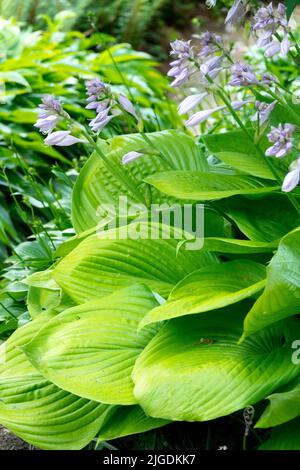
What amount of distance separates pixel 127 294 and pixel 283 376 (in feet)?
1.73

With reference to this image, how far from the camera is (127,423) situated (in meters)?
2.00

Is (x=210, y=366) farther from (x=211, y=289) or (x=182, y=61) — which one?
(x=182, y=61)

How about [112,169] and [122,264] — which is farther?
[122,264]

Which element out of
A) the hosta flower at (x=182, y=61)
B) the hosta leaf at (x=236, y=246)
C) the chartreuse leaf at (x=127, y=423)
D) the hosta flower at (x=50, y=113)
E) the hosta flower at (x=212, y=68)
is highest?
the hosta flower at (x=182, y=61)

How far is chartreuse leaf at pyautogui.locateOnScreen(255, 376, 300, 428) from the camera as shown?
1.68m

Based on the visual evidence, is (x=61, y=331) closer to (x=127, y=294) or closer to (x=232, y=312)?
(x=127, y=294)

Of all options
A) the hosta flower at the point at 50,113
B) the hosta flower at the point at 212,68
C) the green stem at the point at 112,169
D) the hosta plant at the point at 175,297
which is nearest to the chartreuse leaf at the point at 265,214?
the hosta plant at the point at 175,297

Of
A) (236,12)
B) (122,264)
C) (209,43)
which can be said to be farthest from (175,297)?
(236,12)

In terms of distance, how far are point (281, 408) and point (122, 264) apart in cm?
73

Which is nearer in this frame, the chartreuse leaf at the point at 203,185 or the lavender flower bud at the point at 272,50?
the lavender flower bud at the point at 272,50

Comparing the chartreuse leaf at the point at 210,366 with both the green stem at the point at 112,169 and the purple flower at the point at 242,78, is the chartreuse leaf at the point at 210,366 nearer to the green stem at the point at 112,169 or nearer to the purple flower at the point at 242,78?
the green stem at the point at 112,169

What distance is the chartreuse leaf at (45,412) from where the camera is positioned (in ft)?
6.61

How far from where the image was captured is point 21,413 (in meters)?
2.05

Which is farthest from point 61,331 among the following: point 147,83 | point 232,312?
point 147,83
